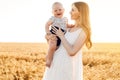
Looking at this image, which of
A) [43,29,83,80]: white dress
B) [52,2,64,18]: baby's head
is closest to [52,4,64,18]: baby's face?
[52,2,64,18]: baby's head

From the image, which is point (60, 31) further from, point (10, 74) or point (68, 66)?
point (10, 74)

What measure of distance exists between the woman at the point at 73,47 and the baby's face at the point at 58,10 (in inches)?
11.2

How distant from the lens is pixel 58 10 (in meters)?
6.07

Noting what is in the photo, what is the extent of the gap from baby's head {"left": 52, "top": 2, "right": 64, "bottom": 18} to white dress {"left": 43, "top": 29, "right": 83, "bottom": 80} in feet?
1.31

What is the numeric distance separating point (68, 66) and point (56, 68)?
0.50ft

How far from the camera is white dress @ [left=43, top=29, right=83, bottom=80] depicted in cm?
571

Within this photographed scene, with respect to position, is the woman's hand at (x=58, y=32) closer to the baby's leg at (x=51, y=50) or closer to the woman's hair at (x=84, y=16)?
the baby's leg at (x=51, y=50)

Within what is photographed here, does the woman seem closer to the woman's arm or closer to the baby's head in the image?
the woman's arm

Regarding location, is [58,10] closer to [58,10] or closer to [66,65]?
[58,10]

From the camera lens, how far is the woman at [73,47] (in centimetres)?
566

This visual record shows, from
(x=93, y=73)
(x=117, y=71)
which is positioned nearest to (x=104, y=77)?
(x=93, y=73)

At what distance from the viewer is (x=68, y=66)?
5754 mm

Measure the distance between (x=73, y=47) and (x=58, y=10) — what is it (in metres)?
0.63

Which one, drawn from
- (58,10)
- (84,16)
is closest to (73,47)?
(84,16)
